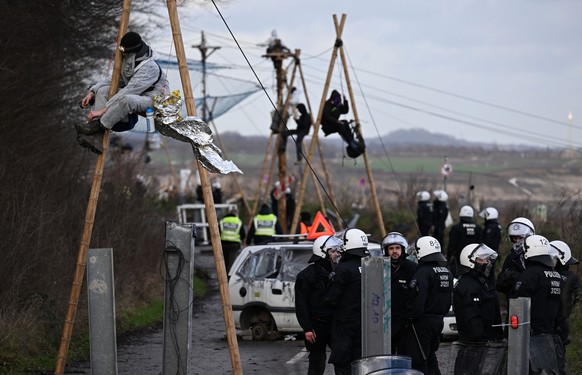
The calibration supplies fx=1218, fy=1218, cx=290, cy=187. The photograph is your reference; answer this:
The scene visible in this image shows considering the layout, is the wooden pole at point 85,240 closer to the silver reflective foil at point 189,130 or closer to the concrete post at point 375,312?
the silver reflective foil at point 189,130

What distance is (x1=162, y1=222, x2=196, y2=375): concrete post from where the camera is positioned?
501 inches

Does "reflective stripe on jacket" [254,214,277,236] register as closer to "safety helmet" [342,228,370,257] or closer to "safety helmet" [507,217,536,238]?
"safety helmet" [507,217,536,238]

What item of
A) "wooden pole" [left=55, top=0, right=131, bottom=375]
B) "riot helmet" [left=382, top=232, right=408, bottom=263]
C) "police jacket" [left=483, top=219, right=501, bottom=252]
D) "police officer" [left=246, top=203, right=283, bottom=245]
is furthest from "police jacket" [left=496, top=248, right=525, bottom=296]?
"police officer" [left=246, top=203, right=283, bottom=245]

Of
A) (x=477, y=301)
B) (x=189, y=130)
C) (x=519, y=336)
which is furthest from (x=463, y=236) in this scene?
(x=519, y=336)

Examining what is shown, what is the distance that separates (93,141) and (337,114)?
45.0 ft

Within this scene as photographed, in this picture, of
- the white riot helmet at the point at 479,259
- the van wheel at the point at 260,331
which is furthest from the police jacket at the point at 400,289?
the van wheel at the point at 260,331

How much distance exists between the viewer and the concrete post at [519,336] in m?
11.8

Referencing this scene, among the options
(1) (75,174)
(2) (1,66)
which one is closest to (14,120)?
(2) (1,66)

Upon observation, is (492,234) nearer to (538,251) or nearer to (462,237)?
(462,237)

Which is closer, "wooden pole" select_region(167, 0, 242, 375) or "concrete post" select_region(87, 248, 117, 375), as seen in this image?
"concrete post" select_region(87, 248, 117, 375)

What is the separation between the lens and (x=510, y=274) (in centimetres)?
1380

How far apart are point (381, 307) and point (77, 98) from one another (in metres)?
13.5

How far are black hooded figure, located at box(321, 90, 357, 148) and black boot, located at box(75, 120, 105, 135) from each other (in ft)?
44.5

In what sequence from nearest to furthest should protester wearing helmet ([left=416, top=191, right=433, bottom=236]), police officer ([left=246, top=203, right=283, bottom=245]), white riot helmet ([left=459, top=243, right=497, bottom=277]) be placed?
1. white riot helmet ([left=459, top=243, right=497, bottom=277])
2. police officer ([left=246, top=203, right=283, bottom=245])
3. protester wearing helmet ([left=416, top=191, right=433, bottom=236])
